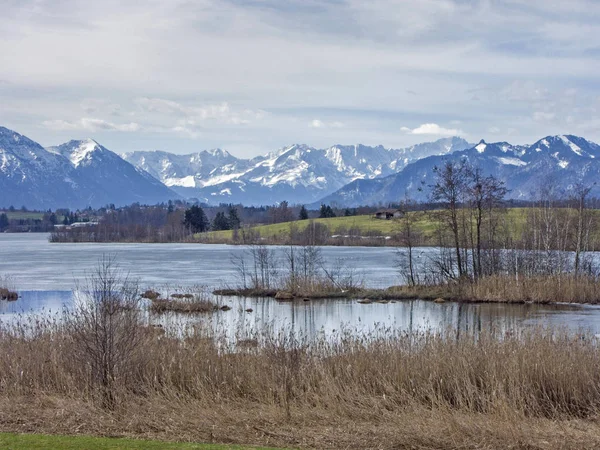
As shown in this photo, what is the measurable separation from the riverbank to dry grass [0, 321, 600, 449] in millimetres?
29529

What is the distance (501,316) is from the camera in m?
44.0

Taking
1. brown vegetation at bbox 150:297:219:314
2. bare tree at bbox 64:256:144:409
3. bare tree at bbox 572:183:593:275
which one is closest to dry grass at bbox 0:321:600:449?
bare tree at bbox 64:256:144:409

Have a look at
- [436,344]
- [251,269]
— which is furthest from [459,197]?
[436,344]

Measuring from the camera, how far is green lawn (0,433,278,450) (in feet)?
41.3

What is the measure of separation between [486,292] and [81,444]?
140 feet

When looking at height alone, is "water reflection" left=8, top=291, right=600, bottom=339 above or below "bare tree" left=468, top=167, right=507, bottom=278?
below

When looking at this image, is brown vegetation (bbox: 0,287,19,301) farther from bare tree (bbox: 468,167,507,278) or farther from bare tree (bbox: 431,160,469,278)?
bare tree (bbox: 468,167,507,278)

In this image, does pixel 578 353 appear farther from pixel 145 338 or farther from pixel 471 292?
pixel 471 292

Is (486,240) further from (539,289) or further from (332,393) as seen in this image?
(332,393)

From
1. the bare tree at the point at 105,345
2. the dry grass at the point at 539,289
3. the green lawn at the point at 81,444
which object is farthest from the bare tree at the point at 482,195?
the green lawn at the point at 81,444

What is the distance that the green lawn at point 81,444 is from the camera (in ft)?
41.3

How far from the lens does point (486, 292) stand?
5172 cm

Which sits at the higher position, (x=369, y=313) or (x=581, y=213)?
(x=581, y=213)

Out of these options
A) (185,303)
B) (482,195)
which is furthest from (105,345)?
(482,195)
